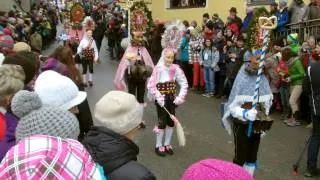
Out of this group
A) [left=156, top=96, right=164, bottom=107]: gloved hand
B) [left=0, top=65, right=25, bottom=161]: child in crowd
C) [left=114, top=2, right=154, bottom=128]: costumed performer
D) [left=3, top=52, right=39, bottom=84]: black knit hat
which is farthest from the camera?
[left=114, top=2, right=154, bottom=128]: costumed performer

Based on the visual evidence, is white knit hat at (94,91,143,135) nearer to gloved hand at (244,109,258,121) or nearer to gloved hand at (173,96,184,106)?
gloved hand at (244,109,258,121)

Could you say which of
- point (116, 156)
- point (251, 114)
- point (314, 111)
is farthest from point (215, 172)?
point (314, 111)

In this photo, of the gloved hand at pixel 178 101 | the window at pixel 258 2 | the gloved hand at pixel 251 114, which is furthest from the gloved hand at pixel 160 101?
the window at pixel 258 2

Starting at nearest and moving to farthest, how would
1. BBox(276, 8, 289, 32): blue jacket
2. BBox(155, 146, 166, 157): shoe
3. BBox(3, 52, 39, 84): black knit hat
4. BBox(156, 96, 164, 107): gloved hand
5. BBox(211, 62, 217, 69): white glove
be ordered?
1. BBox(3, 52, 39, 84): black knit hat
2. BBox(156, 96, 164, 107): gloved hand
3. BBox(155, 146, 166, 157): shoe
4. BBox(211, 62, 217, 69): white glove
5. BBox(276, 8, 289, 32): blue jacket

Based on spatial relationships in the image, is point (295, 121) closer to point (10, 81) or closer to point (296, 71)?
point (296, 71)

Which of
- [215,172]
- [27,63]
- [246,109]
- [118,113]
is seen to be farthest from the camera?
[246,109]

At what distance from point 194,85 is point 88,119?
8.97 m

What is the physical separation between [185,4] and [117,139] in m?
18.6

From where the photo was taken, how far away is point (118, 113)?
322 centimetres

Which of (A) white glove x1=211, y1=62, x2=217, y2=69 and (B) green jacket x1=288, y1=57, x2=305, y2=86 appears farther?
(A) white glove x1=211, y1=62, x2=217, y2=69

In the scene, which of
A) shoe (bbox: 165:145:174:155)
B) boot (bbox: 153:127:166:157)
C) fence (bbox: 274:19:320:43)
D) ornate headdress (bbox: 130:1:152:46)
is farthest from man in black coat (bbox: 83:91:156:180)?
fence (bbox: 274:19:320:43)

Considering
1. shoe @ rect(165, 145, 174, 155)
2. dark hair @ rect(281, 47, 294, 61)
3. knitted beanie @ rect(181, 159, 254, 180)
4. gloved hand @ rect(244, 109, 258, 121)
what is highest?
knitted beanie @ rect(181, 159, 254, 180)

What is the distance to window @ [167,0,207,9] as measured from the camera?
19589 mm

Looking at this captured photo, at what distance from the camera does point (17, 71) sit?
4.29 metres
